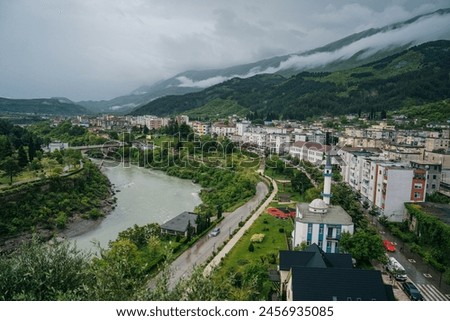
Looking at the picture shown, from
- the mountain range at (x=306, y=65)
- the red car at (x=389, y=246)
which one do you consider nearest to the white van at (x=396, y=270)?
the red car at (x=389, y=246)

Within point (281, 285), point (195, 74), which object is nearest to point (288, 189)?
point (281, 285)

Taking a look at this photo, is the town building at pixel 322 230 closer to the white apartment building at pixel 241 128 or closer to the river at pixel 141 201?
the river at pixel 141 201

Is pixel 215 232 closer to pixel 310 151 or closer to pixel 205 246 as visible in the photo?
pixel 205 246

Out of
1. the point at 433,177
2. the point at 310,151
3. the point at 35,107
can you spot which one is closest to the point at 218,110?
the point at 310,151

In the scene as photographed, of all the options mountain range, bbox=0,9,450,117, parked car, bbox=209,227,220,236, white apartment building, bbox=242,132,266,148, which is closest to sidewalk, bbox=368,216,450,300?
parked car, bbox=209,227,220,236

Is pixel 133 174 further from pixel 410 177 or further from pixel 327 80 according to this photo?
pixel 327 80

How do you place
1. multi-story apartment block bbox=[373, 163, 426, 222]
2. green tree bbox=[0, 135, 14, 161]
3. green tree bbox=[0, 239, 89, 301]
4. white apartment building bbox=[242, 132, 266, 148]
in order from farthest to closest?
white apartment building bbox=[242, 132, 266, 148] < green tree bbox=[0, 135, 14, 161] < multi-story apartment block bbox=[373, 163, 426, 222] < green tree bbox=[0, 239, 89, 301]

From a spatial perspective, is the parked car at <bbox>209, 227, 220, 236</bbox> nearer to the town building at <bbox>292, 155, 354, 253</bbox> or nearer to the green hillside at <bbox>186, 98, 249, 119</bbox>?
the town building at <bbox>292, 155, 354, 253</bbox>
